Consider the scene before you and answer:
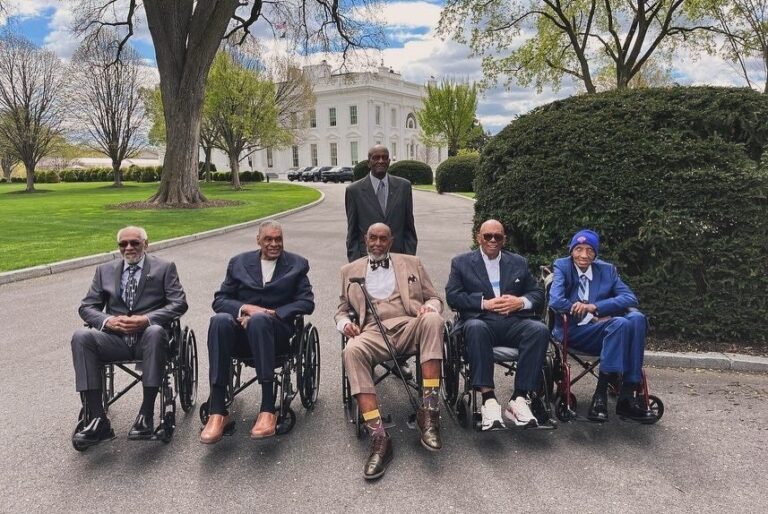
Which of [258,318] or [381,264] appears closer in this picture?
[258,318]

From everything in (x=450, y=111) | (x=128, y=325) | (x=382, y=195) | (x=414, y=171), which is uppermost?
(x=450, y=111)

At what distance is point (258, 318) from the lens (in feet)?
12.8

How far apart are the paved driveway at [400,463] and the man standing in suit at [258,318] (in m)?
0.19

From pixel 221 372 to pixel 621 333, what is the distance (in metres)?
2.71

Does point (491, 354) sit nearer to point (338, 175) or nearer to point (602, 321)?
point (602, 321)

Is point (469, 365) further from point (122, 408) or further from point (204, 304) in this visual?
point (204, 304)

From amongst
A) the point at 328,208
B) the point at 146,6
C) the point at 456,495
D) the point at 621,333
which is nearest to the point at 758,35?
the point at 328,208

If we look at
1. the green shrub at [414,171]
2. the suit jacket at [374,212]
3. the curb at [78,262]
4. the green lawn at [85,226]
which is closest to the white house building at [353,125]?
the green shrub at [414,171]

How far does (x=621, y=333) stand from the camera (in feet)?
13.0

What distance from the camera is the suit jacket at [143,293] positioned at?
13.5 feet

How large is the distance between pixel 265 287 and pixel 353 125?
2859 inches

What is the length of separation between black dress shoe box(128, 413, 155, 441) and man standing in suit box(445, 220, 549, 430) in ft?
6.91

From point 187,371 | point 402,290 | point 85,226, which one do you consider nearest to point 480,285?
point 402,290

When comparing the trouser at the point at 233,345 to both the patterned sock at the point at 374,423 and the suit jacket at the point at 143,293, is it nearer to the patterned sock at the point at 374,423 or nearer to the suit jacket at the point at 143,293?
the suit jacket at the point at 143,293
